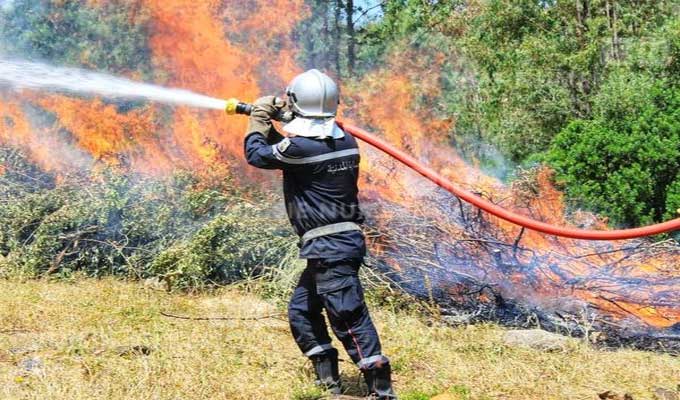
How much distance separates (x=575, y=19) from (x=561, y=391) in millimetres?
7415

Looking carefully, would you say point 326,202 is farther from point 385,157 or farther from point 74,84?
point 74,84

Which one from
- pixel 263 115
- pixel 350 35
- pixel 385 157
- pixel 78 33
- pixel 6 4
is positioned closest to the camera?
pixel 263 115

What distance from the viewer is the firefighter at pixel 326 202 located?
4.90 meters

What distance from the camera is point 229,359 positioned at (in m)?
5.62

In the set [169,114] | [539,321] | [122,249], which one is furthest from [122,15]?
[539,321]

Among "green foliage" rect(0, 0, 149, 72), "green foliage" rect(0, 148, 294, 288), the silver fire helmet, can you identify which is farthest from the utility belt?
"green foliage" rect(0, 0, 149, 72)

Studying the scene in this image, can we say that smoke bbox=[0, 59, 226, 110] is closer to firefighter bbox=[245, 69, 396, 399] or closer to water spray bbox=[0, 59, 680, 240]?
water spray bbox=[0, 59, 680, 240]

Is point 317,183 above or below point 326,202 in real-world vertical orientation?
above

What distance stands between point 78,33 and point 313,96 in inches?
255

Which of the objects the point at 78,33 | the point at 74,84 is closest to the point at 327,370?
the point at 74,84

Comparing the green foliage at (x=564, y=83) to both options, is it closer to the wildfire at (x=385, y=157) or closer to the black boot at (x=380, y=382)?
the wildfire at (x=385, y=157)

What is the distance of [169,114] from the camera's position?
31.3 feet

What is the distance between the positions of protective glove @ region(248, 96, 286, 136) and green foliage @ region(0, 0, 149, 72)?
554 cm

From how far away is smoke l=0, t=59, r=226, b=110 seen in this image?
22.1ft
